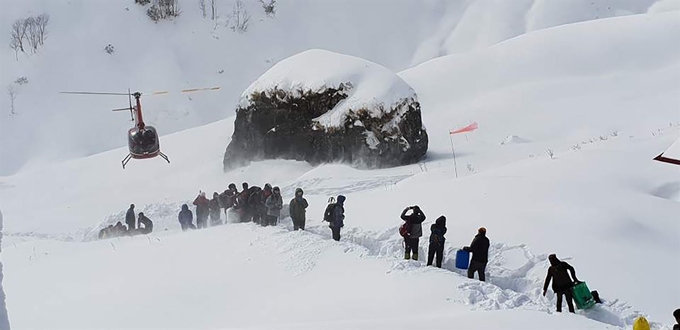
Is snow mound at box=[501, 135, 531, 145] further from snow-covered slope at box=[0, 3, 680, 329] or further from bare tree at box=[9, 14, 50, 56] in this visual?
bare tree at box=[9, 14, 50, 56]

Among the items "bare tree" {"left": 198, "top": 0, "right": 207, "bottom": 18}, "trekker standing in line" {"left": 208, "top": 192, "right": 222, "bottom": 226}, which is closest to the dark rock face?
"trekker standing in line" {"left": 208, "top": 192, "right": 222, "bottom": 226}

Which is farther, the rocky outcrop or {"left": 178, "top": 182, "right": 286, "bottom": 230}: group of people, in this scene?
the rocky outcrop

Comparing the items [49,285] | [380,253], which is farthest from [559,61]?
[49,285]

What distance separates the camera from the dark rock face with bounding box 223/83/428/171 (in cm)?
2552

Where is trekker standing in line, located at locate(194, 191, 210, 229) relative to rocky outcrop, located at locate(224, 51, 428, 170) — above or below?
below

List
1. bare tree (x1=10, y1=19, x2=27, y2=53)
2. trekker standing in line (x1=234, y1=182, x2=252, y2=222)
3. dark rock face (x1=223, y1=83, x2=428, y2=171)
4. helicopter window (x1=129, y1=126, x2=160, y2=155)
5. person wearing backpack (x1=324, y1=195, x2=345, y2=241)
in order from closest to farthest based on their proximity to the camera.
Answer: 1. person wearing backpack (x1=324, y1=195, x2=345, y2=241)
2. trekker standing in line (x1=234, y1=182, x2=252, y2=222)
3. helicopter window (x1=129, y1=126, x2=160, y2=155)
4. dark rock face (x1=223, y1=83, x2=428, y2=171)
5. bare tree (x1=10, y1=19, x2=27, y2=53)

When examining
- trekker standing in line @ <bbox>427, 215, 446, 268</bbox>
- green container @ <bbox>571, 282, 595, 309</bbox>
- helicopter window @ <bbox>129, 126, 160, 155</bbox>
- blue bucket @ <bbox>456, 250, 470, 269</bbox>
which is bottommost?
green container @ <bbox>571, 282, 595, 309</bbox>

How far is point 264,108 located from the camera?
92.0ft

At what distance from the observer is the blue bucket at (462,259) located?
39.8 ft

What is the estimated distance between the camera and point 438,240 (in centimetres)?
1228

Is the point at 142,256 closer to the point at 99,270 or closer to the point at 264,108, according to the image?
the point at 99,270

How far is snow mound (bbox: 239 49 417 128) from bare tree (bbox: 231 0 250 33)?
33.8 m

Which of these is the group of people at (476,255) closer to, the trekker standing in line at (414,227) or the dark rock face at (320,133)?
the trekker standing in line at (414,227)

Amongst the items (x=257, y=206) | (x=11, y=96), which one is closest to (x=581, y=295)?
(x=257, y=206)
